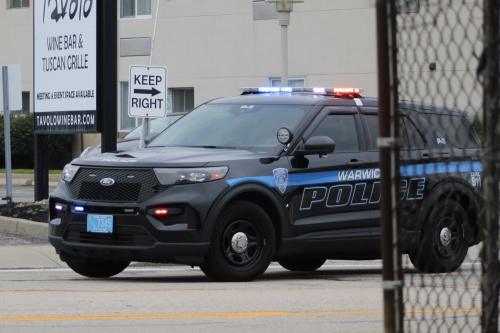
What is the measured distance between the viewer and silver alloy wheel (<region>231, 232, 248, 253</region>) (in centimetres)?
794

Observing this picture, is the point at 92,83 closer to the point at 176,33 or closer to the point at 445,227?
the point at 445,227

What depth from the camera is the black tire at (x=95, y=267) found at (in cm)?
862

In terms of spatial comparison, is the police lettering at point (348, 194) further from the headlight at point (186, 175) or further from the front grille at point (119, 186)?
the front grille at point (119, 186)

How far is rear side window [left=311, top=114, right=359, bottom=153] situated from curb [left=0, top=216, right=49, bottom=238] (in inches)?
203

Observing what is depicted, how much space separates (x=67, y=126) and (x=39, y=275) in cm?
577

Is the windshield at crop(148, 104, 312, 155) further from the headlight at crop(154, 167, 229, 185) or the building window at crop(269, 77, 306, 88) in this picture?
the building window at crop(269, 77, 306, 88)

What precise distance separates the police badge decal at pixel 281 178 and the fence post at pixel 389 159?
4.68 metres

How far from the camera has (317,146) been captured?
8.32 metres

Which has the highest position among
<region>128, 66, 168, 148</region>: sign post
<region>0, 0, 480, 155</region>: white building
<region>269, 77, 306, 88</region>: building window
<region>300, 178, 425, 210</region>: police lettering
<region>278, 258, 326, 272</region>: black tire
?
<region>0, 0, 480, 155</region>: white building

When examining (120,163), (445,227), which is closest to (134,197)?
(120,163)

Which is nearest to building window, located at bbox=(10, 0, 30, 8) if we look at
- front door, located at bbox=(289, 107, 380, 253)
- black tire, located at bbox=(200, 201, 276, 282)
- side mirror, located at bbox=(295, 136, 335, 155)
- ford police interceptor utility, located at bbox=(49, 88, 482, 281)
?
ford police interceptor utility, located at bbox=(49, 88, 482, 281)

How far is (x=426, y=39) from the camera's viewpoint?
13.0ft

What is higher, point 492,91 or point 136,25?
point 136,25

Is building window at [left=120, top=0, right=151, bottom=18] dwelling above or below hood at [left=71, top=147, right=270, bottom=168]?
above
